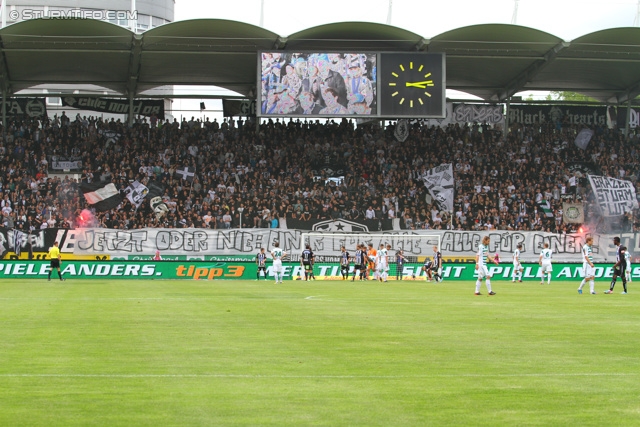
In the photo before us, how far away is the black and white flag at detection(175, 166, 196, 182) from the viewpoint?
53.0 meters

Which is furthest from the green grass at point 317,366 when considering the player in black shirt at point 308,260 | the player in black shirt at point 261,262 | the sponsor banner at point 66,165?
the sponsor banner at point 66,165

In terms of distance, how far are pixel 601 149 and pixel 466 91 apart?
1057 cm

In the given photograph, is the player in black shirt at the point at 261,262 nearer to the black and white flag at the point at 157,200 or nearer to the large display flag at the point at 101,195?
the black and white flag at the point at 157,200

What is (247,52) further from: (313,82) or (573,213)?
(573,213)

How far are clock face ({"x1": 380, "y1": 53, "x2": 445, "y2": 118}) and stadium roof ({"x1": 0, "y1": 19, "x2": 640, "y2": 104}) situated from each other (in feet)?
4.72

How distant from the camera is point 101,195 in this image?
50469 millimetres

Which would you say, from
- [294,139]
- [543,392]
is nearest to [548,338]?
[543,392]

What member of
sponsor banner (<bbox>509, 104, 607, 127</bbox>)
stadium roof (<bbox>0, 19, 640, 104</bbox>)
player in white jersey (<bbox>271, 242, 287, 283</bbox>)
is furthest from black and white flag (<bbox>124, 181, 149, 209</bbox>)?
sponsor banner (<bbox>509, 104, 607, 127</bbox>)

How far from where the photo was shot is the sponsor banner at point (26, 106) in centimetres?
6019

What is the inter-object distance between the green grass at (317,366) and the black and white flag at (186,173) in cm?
3161

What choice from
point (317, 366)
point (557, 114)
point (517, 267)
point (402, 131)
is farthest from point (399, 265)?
point (317, 366)

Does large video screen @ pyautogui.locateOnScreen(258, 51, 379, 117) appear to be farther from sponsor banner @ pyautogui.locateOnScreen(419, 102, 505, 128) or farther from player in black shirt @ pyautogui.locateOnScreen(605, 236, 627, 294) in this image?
player in black shirt @ pyautogui.locateOnScreen(605, 236, 627, 294)

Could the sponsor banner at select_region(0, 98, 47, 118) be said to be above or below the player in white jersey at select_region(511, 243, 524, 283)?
above

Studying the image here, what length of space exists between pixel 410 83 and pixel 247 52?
1040 centimetres
